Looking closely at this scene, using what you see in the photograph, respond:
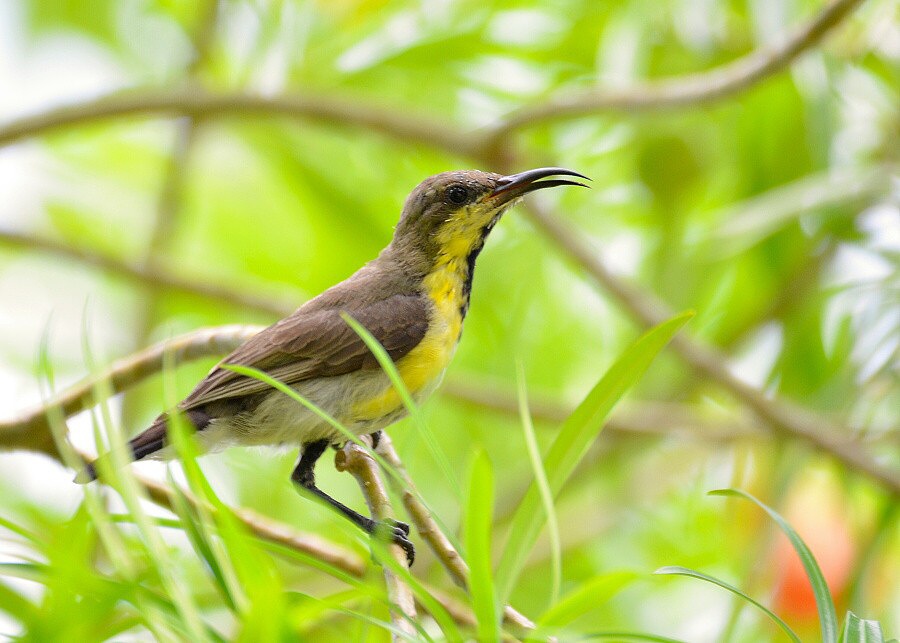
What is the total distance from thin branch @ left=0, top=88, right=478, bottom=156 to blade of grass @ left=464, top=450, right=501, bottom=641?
295 centimetres

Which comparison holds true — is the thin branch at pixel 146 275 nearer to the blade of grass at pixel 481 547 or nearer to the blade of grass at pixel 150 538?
the blade of grass at pixel 150 538

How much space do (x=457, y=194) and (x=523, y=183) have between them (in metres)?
0.28

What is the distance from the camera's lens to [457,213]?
399 cm

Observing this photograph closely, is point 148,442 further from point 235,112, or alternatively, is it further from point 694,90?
point 694,90

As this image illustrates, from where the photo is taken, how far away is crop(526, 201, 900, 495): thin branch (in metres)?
4.47

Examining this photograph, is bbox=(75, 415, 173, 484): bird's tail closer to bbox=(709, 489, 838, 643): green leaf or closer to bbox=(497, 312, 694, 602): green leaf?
bbox=(497, 312, 694, 602): green leaf

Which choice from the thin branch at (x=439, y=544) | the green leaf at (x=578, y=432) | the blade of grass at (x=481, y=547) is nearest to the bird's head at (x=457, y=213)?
the thin branch at (x=439, y=544)

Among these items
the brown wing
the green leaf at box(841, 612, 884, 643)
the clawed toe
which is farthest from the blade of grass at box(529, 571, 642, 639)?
the brown wing

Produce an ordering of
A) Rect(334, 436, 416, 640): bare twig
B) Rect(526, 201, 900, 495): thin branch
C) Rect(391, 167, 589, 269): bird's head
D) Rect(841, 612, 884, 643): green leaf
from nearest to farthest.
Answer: Rect(841, 612, 884, 643): green leaf < Rect(334, 436, 416, 640): bare twig < Rect(391, 167, 589, 269): bird's head < Rect(526, 201, 900, 495): thin branch

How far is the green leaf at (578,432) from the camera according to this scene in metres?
2.27

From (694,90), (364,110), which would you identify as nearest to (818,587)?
(694,90)

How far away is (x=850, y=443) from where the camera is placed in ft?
15.3

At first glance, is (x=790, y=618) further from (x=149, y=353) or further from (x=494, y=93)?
(x=494, y=93)

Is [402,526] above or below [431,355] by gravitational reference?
below
